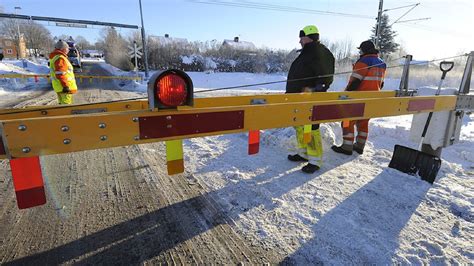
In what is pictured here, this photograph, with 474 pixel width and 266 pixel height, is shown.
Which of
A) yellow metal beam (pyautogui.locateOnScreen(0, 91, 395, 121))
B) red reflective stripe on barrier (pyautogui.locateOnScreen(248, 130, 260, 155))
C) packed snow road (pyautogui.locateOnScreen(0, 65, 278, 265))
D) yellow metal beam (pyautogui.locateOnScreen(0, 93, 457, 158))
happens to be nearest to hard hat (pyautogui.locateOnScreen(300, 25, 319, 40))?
yellow metal beam (pyautogui.locateOnScreen(0, 91, 395, 121))

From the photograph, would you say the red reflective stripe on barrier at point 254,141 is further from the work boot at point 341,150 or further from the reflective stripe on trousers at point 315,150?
the work boot at point 341,150

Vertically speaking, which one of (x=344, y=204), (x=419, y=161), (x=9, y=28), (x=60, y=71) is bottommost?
(x=344, y=204)

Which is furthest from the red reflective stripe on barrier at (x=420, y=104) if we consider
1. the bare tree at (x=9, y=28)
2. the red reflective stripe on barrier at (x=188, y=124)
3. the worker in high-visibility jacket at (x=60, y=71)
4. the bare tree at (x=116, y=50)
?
the bare tree at (x=9, y=28)

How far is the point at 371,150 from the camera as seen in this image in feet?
16.2

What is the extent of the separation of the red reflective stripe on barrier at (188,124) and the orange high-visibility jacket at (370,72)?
3.48 meters

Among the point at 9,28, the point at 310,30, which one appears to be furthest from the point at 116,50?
the point at 310,30

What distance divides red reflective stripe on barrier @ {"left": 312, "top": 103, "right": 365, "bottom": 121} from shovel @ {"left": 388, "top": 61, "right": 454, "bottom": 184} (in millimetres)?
1813

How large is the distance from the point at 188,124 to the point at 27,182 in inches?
37.2

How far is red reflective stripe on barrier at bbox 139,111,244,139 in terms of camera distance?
1688 mm

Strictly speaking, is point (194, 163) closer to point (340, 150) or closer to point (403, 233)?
point (340, 150)

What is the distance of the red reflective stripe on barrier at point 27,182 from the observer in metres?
1.50

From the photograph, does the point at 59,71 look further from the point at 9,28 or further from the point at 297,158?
the point at 9,28

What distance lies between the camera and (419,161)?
380 cm

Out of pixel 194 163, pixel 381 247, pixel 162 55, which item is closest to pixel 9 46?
pixel 162 55
